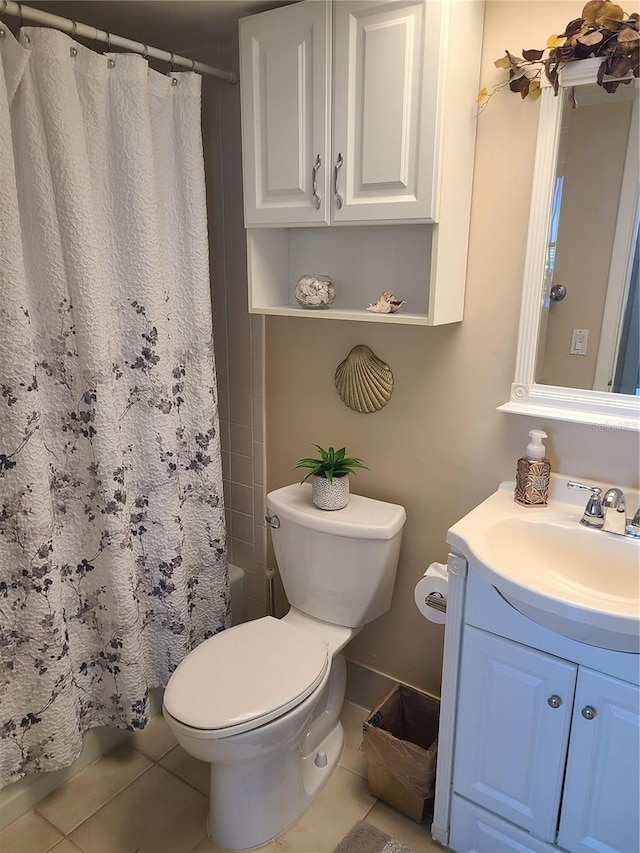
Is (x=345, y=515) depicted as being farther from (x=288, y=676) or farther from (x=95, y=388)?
(x=95, y=388)

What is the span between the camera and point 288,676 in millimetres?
1503

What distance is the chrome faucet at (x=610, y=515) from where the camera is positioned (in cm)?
131

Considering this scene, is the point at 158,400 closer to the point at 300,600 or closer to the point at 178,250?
the point at 178,250

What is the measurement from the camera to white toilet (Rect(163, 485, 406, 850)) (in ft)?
4.64

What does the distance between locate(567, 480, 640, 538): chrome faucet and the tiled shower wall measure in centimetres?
109

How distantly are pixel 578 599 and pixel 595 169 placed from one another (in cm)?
94

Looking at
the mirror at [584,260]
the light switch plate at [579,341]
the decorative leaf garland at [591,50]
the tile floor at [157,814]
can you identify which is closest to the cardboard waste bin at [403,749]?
the tile floor at [157,814]

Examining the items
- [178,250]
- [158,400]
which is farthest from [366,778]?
[178,250]

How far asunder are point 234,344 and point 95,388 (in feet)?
2.08

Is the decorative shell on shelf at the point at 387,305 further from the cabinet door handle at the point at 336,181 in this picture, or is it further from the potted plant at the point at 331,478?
the potted plant at the point at 331,478

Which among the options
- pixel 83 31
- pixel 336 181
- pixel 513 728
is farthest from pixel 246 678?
pixel 83 31

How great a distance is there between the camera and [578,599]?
1081 mm

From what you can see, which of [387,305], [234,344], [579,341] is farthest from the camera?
[234,344]

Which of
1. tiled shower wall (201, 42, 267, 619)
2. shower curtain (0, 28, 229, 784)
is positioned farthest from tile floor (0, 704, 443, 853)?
tiled shower wall (201, 42, 267, 619)
